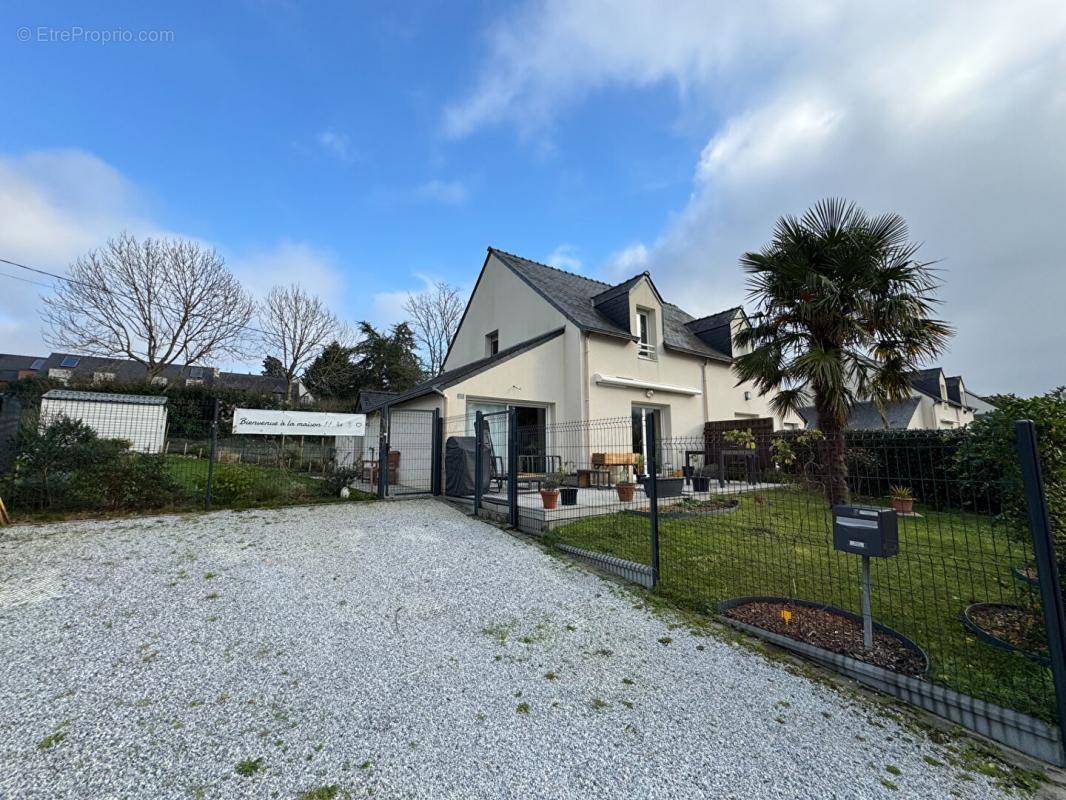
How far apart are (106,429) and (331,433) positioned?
4153mm

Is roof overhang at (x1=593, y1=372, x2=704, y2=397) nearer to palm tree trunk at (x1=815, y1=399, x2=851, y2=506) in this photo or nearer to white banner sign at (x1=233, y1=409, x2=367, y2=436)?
white banner sign at (x1=233, y1=409, x2=367, y2=436)

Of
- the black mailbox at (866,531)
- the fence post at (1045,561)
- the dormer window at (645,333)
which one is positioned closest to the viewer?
the fence post at (1045,561)

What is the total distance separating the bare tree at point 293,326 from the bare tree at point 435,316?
564 cm

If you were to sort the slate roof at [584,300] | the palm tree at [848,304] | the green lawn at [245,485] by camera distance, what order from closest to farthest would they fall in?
1. the palm tree at [848,304]
2. the green lawn at [245,485]
3. the slate roof at [584,300]

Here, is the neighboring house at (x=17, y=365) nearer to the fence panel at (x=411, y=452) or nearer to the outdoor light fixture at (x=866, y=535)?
the fence panel at (x=411, y=452)

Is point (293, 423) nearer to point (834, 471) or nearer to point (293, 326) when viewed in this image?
point (834, 471)

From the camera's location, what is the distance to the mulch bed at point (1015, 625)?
295cm

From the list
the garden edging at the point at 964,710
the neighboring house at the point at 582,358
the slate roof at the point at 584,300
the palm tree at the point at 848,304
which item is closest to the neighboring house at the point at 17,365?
the neighboring house at the point at 582,358

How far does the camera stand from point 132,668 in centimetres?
286

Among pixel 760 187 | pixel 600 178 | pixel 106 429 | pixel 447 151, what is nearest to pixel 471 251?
pixel 447 151

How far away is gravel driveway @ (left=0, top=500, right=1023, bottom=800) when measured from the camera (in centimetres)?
199

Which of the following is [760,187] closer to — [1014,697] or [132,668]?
[1014,697]

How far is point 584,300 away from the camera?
583 inches

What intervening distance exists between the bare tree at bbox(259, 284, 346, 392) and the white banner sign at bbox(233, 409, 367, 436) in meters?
18.2
